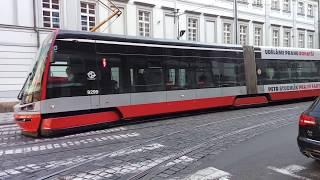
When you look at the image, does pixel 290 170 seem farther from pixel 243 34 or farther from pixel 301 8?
pixel 301 8

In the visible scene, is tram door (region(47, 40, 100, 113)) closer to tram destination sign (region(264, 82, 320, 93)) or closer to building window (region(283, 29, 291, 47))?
tram destination sign (region(264, 82, 320, 93))

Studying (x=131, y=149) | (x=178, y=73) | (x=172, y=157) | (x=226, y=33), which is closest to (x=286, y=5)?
(x=226, y=33)

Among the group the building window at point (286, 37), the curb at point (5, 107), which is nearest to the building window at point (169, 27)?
the curb at point (5, 107)

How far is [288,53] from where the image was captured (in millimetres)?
20453

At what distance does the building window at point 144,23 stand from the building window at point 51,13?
653 centimetres

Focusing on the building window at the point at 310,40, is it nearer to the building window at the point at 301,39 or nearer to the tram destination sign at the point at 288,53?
the building window at the point at 301,39

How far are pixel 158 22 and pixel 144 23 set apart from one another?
1199mm

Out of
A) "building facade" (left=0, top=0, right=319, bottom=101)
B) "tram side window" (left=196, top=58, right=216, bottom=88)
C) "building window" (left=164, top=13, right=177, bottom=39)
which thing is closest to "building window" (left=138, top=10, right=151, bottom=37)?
"building facade" (left=0, top=0, right=319, bottom=101)

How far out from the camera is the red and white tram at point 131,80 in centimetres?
1138

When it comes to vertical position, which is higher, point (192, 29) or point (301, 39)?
point (301, 39)

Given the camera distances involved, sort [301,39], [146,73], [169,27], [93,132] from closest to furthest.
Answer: [93,132] → [146,73] → [169,27] → [301,39]

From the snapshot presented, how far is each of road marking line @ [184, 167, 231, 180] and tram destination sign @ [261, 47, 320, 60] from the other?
42.4 ft

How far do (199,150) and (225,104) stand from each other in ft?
27.7

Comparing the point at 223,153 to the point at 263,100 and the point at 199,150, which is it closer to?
the point at 199,150
